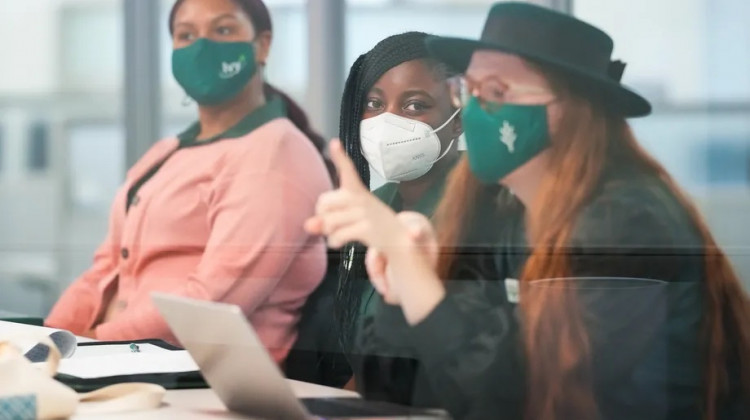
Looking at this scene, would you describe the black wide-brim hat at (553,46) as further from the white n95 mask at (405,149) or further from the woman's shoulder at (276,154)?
the woman's shoulder at (276,154)

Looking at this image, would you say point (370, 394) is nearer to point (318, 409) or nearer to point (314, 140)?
point (318, 409)

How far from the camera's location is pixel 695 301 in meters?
1.58

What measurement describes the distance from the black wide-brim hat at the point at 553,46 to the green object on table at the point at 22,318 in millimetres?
1075

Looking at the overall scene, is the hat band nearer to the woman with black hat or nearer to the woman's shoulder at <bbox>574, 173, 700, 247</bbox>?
the woman with black hat

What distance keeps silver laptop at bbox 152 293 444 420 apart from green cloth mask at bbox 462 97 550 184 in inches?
18.9

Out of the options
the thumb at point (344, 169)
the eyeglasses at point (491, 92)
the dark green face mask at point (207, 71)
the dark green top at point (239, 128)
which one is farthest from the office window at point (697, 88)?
the dark green face mask at point (207, 71)

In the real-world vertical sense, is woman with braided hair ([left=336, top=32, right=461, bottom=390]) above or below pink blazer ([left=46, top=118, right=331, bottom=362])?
above

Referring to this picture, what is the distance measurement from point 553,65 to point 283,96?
59 cm

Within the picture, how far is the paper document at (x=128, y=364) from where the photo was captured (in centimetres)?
146

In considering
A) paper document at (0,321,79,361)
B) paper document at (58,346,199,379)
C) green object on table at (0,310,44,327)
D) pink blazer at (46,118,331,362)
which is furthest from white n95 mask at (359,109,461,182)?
green object on table at (0,310,44,327)

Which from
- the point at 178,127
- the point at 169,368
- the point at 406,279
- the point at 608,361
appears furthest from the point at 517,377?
the point at 178,127

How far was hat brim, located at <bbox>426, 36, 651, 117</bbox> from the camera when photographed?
5.16 feet

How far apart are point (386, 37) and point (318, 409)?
2.46 ft

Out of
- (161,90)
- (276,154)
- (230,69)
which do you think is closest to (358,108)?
(276,154)
